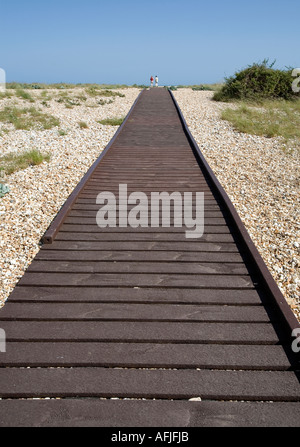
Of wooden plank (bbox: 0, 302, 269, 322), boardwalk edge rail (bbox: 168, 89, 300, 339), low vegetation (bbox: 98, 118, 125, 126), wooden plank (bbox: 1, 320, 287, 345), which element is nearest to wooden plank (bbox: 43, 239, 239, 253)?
boardwalk edge rail (bbox: 168, 89, 300, 339)

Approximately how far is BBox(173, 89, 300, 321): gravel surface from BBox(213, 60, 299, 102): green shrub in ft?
24.4

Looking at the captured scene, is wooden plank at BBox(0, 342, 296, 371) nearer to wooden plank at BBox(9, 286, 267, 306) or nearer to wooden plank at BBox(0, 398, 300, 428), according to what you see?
wooden plank at BBox(0, 398, 300, 428)

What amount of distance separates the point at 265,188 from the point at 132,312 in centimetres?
501

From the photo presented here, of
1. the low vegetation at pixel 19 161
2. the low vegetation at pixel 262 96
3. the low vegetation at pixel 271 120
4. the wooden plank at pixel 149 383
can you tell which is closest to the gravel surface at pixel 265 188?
the low vegetation at pixel 271 120

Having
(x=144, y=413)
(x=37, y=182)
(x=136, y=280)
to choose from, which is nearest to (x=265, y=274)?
(x=136, y=280)

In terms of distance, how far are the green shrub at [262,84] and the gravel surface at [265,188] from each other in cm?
744

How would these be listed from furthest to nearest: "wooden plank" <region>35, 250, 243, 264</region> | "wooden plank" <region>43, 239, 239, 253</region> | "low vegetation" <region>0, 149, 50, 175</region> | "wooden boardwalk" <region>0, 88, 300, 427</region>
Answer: "low vegetation" <region>0, 149, 50, 175</region>, "wooden plank" <region>43, 239, 239, 253</region>, "wooden plank" <region>35, 250, 243, 264</region>, "wooden boardwalk" <region>0, 88, 300, 427</region>

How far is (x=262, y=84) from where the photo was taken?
64.0 ft

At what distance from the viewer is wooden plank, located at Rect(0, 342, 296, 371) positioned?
2.90 m

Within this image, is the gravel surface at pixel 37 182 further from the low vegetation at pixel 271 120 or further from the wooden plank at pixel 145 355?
the low vegetation at pixel 271 120

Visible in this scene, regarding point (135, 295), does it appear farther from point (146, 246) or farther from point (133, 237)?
point (133, 237)

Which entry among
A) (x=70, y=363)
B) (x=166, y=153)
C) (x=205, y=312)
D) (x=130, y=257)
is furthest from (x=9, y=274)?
(x=166, y=153)
